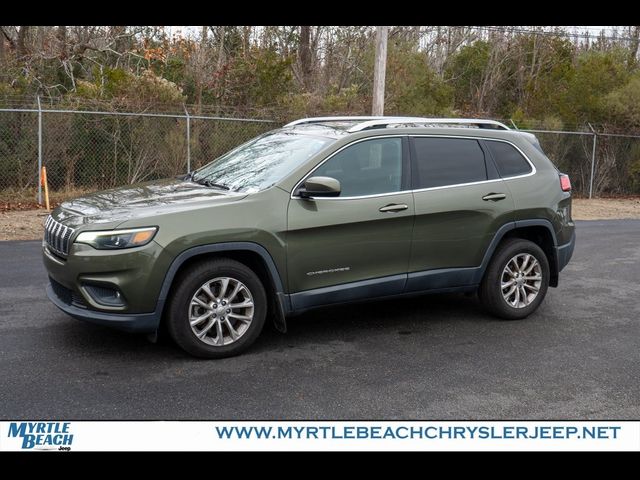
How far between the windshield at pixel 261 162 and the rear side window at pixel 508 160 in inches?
67.2

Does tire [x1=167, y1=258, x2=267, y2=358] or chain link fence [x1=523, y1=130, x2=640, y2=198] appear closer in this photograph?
tire [x1=167, y1=258, x2=267, y2=358]

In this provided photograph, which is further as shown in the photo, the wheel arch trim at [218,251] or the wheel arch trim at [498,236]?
the wheel arch trim at [498,236]

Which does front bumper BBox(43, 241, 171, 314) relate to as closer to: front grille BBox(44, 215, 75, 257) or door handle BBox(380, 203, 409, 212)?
front grille BBox(44, 215, 75, 257)

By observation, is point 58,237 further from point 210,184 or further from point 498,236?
point 498,236

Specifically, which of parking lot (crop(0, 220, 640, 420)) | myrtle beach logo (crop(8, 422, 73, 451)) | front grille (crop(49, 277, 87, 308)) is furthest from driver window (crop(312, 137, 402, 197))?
myrtle beach logo (crop(8, 422, 73, 451))

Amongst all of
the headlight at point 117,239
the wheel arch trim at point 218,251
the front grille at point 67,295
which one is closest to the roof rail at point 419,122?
the wheel arch trim at point 218,251

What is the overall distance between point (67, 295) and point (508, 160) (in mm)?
4097

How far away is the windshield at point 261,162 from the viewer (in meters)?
5.82

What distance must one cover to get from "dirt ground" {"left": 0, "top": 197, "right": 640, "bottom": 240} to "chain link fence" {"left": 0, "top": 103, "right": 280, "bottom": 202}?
1.55 meters

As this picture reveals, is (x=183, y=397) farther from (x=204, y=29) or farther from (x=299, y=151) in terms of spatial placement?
(x=204, y=29)

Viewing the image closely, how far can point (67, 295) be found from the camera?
536 cm

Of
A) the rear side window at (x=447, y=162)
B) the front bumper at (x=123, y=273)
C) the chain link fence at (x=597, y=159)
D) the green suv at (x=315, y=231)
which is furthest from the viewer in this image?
the chain link fence at (x=597, y=159)

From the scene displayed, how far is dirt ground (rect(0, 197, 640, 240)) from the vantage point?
11594 mm

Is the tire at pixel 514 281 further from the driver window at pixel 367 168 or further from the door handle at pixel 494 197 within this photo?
the driver window at pixel 367 168
